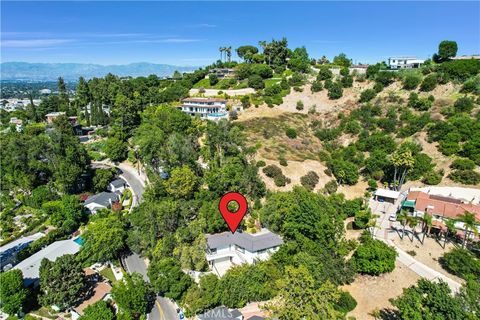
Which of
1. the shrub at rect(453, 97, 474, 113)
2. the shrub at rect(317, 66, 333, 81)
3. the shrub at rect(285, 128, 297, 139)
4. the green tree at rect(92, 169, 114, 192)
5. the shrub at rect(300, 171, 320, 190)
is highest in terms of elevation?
the shrub at rect(317, 66, 333, 81)

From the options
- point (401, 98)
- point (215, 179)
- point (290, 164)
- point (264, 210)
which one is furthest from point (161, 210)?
point (401, 98)

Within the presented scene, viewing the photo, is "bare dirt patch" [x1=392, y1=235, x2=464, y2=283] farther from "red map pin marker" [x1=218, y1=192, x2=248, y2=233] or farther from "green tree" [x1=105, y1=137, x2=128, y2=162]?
"green tree" [x1=105, y1=137, x2=128, y2=162]

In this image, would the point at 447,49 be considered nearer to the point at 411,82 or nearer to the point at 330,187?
the point at 411,82

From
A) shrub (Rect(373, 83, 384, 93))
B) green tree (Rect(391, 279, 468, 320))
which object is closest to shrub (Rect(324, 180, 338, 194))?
green tree (Rect(391, 279, 468, 320))

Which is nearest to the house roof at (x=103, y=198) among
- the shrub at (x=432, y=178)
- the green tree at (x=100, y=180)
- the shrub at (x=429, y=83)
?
the green tree at (x=100, y=180)

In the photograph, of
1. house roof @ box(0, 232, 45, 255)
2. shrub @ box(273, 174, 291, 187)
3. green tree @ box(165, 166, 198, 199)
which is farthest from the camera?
shrub @ box(273, 174, 291, 187)

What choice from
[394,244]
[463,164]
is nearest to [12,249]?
[394,244]

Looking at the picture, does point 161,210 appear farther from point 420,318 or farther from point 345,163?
point 345,163
